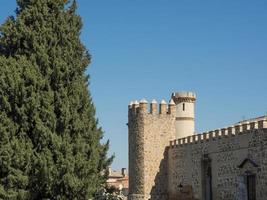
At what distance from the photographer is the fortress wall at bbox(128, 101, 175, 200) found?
33.2m

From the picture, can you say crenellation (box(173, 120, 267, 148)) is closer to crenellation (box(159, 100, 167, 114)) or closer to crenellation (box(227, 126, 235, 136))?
crenellation (box(227, 126, 235, 136))

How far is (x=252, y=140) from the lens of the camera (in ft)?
87.2

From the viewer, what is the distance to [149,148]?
3328cm

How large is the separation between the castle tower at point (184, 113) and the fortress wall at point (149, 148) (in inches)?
109

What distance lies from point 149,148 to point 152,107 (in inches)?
93.7

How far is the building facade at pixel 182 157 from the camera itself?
27.7m

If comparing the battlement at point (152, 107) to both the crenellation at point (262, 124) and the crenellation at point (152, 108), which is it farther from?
the crenellation at point (262, 124)

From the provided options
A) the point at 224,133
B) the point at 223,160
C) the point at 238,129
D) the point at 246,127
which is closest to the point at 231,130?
the point at 238,129

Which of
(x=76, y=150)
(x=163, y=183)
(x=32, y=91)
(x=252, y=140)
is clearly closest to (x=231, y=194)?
(x=252, y=140)

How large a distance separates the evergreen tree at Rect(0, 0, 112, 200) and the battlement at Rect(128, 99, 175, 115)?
1104 centimetres

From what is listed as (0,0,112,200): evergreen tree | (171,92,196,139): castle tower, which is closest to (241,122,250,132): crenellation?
(0,0,112,200): evergreen tree

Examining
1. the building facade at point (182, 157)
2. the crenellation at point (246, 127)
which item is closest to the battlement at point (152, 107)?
the building facade at point (182, 157)

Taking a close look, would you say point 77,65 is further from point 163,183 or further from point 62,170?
point 163,183

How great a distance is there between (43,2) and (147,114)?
12.9 metres
